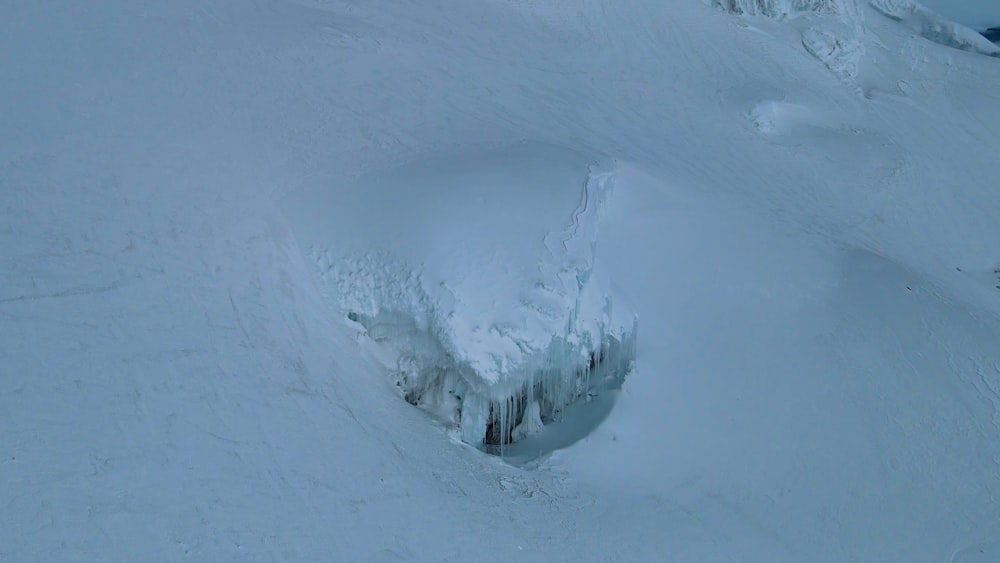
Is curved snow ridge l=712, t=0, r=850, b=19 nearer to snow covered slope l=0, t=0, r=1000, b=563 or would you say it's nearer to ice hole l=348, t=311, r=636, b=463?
snow covered slope l=0, t=0, r=1000, b=563

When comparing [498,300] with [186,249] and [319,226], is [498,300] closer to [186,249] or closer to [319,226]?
[319,226]

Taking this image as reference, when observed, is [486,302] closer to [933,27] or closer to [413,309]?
[413,309]

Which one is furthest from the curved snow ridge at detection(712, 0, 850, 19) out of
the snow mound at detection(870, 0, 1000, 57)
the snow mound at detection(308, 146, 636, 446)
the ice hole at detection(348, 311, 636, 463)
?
the ice hole at detection(348, 311, 636, 463)

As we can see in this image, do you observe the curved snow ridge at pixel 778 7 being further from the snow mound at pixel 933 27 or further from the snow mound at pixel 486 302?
the snow mound at pixel 486 302

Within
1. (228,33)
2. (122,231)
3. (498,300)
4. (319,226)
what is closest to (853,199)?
(498,300)

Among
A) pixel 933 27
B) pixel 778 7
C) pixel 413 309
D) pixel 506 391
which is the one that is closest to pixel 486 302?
pixel 413 309

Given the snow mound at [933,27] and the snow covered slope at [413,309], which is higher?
the snow mound at [933,27]

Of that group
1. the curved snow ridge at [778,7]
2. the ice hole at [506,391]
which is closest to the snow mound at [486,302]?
the ice hole at [506,391]
